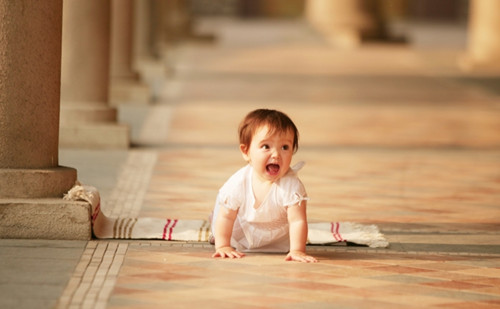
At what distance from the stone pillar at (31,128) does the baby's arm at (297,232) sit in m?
1.15

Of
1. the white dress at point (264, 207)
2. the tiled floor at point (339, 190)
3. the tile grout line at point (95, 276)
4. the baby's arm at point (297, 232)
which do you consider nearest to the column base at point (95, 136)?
the tiled floor at point (339, 190)

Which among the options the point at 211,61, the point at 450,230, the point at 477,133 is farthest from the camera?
the point at 211,61

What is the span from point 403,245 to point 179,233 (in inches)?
49.7

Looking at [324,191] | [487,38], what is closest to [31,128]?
[324,191]

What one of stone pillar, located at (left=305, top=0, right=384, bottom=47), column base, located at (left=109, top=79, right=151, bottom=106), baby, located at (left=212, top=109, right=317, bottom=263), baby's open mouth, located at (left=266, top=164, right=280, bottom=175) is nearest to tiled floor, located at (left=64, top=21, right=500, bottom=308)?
baby, located at (left=212, top=109, right=317, bottom=263)

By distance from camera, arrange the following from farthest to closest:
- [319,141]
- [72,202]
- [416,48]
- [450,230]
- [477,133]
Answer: [416,48] < [477,133] < [319,141] < [450,230] < [72,202]

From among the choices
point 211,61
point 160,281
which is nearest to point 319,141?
point 160,281

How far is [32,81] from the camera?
6434 millimetres

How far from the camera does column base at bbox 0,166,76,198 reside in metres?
6.42

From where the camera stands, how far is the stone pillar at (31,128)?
6.34 meters

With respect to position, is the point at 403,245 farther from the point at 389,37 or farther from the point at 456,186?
the point at 389,37

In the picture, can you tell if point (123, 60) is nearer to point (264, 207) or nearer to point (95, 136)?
point (95, 136)

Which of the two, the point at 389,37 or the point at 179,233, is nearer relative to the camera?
the point at 179,233

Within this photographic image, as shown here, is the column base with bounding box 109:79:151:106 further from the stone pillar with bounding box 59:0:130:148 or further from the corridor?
the stone pillar with bounding box 59:0:130:148
